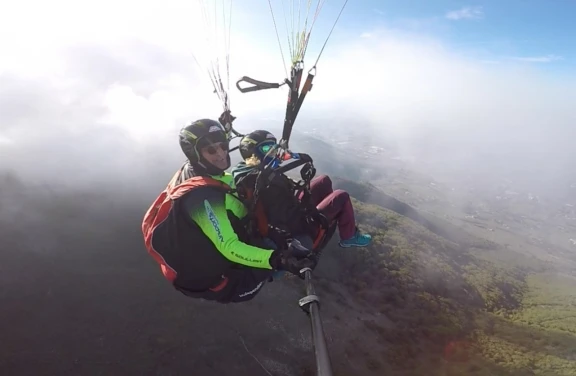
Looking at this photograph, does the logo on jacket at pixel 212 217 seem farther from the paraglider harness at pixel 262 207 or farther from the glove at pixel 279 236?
the glove at pixel 279 236

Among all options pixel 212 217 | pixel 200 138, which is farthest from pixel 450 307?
pixel 212 217

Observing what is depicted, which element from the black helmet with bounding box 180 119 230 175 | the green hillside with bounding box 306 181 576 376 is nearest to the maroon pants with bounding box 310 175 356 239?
the black helmet with bounding box 180 119 230 175

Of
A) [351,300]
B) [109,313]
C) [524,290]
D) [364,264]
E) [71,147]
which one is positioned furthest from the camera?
[524,290]

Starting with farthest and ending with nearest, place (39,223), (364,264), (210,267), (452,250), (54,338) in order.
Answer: (452,250), (364,264), (39,223), (54,338), (210,267)

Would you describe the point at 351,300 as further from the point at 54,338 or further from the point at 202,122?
the point at 202,122

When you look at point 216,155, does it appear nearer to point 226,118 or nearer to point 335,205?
point 335,205

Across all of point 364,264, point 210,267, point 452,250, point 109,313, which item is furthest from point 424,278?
point 210,267

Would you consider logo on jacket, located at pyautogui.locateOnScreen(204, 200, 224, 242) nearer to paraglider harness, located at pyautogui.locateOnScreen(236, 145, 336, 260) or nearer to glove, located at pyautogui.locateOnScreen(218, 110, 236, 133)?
paraglider harness, located at pyautogui.locateOnScreen(236, 145, 336, 260)
